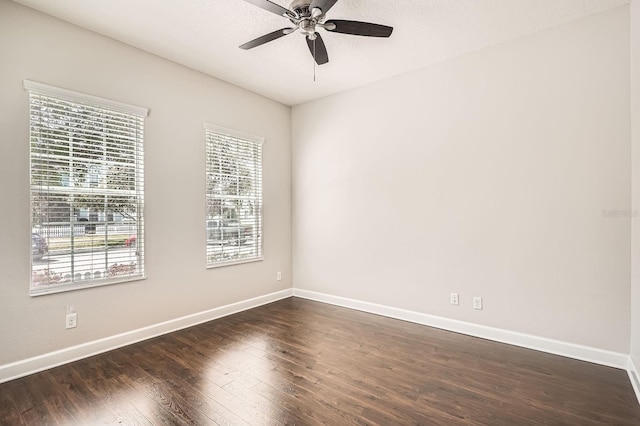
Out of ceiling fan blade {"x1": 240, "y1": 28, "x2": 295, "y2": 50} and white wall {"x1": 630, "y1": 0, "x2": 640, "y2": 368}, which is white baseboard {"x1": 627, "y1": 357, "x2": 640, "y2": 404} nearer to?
white wall {"x1": 630, "y1": 0, "x2": 640, "y2": 368}

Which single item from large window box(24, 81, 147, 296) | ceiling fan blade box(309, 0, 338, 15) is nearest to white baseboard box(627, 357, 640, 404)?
ceiling fan blade box(309, 0, 338, 15)

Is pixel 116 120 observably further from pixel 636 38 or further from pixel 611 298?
pixel 611 298

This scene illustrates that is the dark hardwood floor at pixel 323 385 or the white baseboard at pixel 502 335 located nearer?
the dark hardwood floor at pixel 323 385

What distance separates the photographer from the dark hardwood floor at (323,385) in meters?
2.01

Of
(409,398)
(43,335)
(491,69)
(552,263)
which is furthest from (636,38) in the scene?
(43,335)

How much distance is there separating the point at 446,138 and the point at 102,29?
3.58 metres

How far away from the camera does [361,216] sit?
4.24 m

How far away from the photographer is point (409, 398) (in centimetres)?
219

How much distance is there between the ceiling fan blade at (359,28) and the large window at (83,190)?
2155mm

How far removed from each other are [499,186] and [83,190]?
3.96 meters

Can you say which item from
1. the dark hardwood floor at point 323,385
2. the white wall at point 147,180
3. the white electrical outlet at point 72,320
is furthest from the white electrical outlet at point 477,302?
the white electrical outlet at point 72,320

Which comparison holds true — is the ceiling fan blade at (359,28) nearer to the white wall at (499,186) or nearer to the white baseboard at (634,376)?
the white wall at (499,186)

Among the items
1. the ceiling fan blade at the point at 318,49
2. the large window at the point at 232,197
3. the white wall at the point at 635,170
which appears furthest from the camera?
the large window at the point at 232,197

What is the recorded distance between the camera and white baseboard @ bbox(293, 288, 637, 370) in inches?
105
